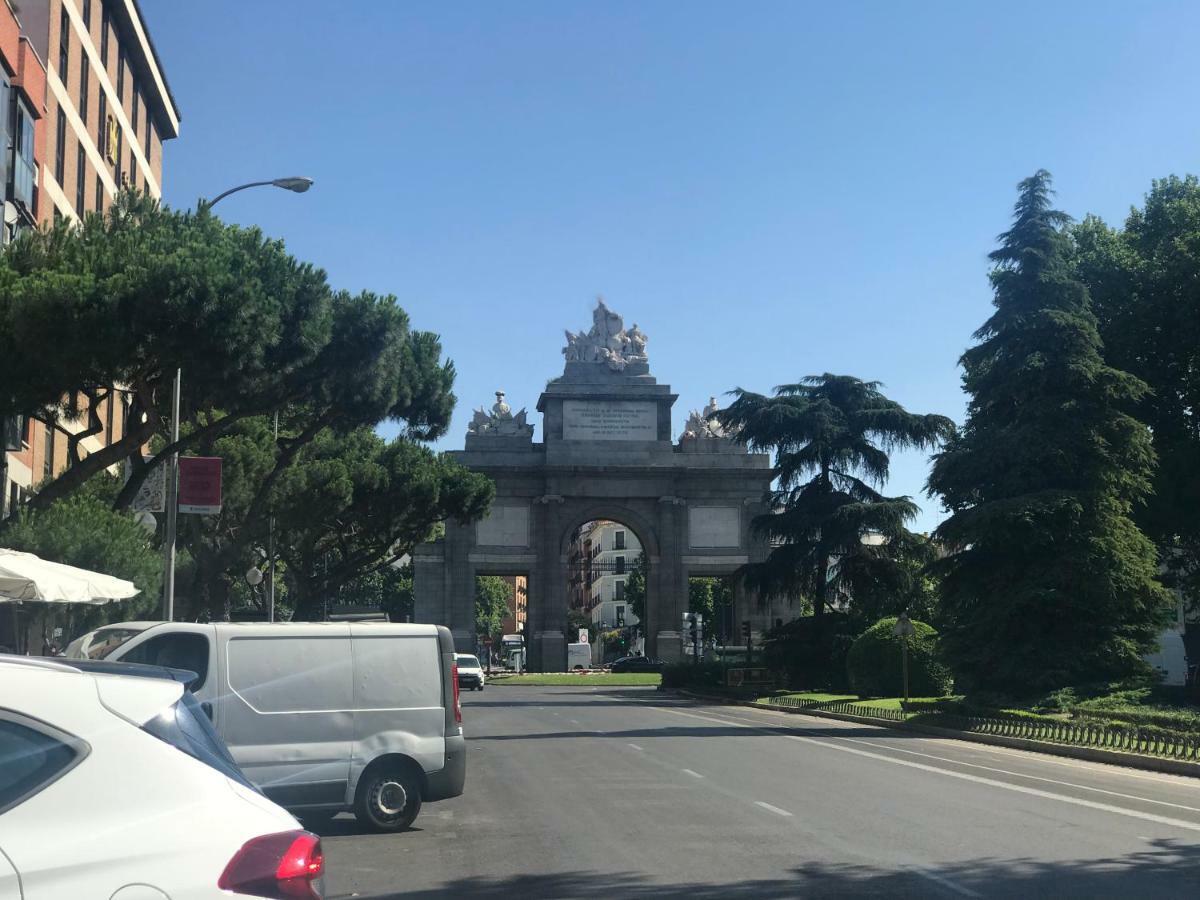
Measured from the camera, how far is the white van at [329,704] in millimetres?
11430

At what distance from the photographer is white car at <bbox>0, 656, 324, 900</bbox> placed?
368 cm

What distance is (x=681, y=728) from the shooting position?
29578 mm

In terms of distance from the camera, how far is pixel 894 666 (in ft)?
139

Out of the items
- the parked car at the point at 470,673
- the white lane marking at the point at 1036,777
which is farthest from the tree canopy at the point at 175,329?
the parked car at the point at 470,673

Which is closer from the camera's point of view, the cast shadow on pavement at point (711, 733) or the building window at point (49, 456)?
the cast shadow on pavement at point (711, 733)

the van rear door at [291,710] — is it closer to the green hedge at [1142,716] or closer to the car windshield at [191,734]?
the car windshield at [191,734]

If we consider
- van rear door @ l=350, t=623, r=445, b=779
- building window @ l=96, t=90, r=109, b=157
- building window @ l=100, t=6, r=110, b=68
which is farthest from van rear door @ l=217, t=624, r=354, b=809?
building window @ l=100, t=6, r=110, b=68

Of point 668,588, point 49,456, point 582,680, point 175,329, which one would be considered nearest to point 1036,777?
point 175,329

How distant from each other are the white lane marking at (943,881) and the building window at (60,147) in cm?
2883

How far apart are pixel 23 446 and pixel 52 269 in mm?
8088

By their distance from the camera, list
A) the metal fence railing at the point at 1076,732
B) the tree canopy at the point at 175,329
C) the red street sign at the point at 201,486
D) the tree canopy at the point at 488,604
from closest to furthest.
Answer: the metal fence railing at the point at 1076,732, the tree canopy at the point at 175,329, the red street sign at the point at 201,486, the tree canopy at the point at 488,604

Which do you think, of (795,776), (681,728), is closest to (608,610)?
(681,728)

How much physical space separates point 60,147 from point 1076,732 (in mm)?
26524

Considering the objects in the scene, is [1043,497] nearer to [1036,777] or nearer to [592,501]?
[1036,777]
